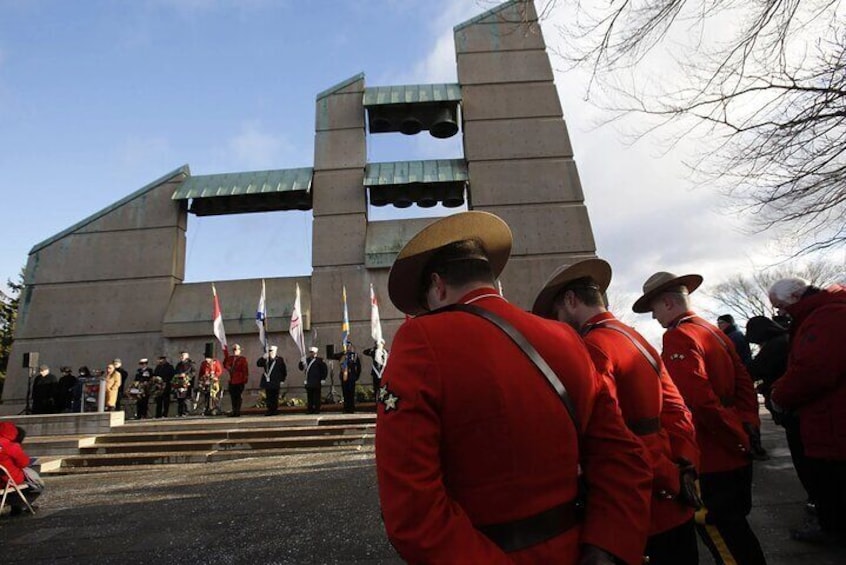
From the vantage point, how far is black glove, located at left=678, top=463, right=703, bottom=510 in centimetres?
227

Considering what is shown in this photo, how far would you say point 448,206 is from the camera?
17.6 m

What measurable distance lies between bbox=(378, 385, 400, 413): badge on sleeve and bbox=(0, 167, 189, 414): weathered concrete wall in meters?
16.8

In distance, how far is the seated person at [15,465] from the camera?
18.6 feet

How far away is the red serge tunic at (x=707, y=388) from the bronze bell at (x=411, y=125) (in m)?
15.4

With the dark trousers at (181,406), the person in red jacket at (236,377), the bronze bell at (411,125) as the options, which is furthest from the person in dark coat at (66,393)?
the bronze bell at (411,125)

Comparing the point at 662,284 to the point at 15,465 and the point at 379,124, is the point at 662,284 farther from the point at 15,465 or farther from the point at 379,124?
the point at 379,124

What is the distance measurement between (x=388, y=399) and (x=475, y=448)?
263mm

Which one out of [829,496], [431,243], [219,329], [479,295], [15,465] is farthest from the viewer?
[219,329]

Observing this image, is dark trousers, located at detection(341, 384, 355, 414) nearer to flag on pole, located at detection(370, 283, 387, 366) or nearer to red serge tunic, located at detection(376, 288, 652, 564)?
flag on pole, located at detection(370, 283, 387, 366)

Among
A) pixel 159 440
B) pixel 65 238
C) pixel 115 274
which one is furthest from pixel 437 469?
pixel 65 238

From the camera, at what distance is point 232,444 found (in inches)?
384

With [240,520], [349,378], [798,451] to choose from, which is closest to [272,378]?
[349,378]

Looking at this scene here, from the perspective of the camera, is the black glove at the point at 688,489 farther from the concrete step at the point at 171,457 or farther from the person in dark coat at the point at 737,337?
the concrete step at the point at 171,457

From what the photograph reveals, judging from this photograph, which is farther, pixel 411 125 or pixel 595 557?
pixel 411 125
